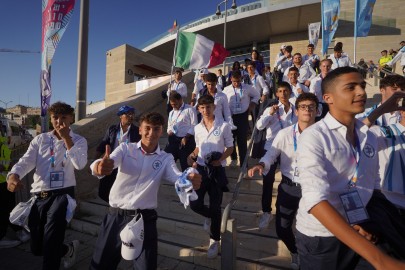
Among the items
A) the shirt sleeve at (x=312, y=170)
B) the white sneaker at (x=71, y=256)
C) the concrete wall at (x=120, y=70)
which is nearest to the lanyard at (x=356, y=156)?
the shirt sleeve at (x=312, y=170)

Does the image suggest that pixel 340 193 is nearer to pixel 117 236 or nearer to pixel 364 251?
pixel 364 251

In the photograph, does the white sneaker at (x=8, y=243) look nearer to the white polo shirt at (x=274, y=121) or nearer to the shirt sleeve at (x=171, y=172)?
the shirt sleeve at (x=171, y=172)

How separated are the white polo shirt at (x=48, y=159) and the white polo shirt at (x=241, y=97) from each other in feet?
11.7

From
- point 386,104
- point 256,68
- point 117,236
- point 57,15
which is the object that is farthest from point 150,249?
point 256,68

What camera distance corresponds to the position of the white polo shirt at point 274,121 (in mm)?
4785

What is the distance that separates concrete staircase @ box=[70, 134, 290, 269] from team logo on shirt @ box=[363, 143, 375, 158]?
230 centimetres

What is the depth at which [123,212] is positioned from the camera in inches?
115

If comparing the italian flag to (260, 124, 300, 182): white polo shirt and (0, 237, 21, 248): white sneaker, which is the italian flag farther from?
(0, 237, 21, 248): white sneaker

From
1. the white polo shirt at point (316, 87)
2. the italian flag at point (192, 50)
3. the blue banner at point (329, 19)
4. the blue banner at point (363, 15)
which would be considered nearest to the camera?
the white polo shirt at point (316, 87)

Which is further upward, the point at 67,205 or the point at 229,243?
the point at 67,205

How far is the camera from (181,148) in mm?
5344

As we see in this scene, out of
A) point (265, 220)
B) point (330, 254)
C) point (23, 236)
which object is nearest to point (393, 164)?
point (330, 254)

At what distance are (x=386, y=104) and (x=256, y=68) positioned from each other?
230 inches

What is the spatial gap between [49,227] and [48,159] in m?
0.87
